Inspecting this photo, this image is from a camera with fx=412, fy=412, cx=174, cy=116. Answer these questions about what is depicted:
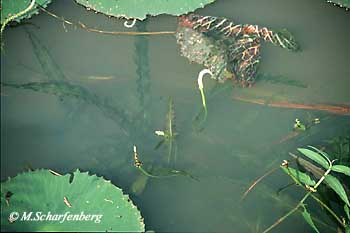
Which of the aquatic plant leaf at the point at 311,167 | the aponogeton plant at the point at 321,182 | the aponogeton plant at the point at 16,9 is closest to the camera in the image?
the aponogeton plant at the point at 321,182

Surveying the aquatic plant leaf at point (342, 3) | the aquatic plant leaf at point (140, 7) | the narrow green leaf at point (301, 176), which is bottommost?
the narrow green leaf at point (301, 176)

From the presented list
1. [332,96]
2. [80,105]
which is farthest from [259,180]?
[80,105]

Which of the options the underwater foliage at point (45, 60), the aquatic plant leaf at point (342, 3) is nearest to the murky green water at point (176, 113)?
the underwater foliage at point (45, 60)

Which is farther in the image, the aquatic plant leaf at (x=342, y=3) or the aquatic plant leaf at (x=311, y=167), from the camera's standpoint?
the aquatic plant leaf at (x=342, y=3)

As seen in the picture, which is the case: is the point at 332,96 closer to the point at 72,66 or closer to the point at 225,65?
the point at 225,65

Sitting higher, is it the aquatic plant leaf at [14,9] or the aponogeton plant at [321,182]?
the aquatic plant leaf at [14,9]

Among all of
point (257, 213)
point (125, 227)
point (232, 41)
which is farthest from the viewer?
point (232, 41)

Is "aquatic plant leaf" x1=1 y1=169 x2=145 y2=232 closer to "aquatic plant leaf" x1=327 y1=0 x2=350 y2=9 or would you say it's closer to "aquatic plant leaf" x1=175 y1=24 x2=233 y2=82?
"aquatic plant leaf" x1=175 y1=24 x2=233 y2=82
